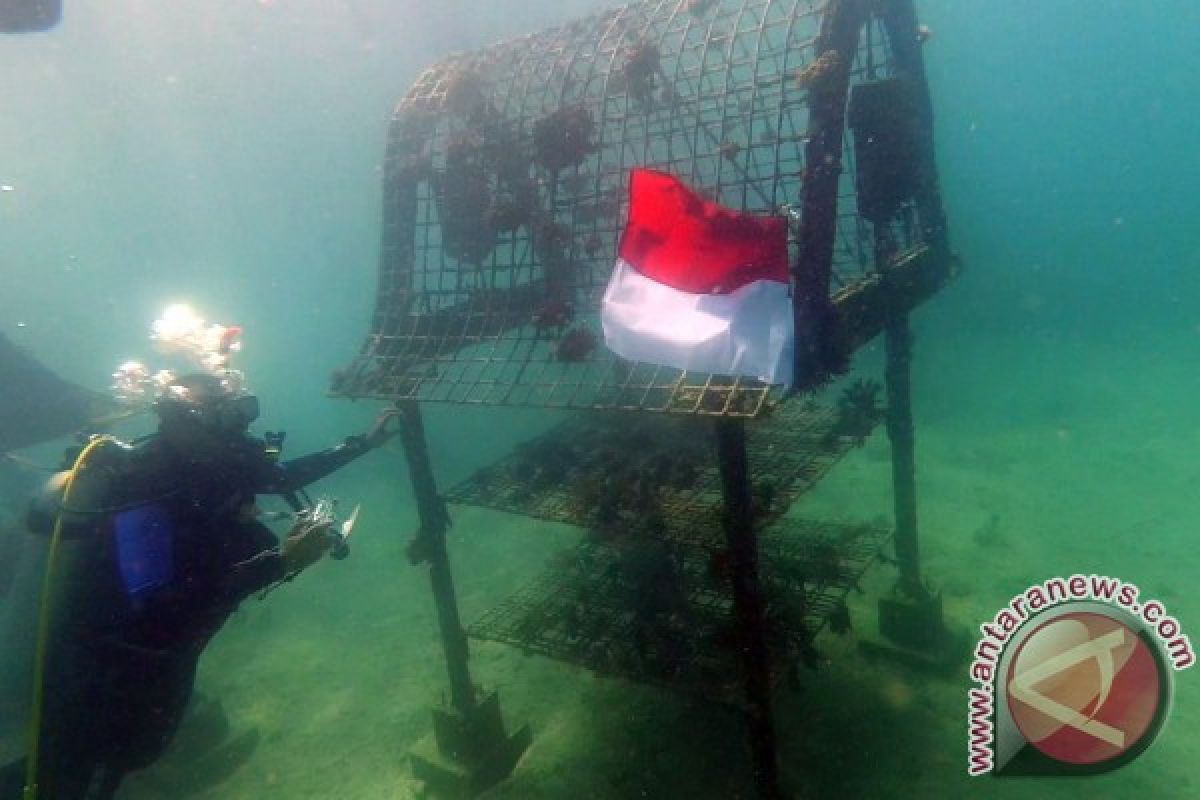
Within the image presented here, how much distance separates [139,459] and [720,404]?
4.98 m

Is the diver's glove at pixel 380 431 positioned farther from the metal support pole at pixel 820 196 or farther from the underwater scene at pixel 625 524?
the metal support pole at pixel 820 196

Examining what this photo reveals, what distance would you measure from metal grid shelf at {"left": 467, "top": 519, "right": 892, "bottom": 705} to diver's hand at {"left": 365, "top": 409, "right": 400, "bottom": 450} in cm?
256

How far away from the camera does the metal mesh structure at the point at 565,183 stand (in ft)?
20.8

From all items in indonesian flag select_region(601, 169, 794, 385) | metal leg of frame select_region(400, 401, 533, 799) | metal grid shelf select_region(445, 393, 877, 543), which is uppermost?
indonesian flag select_region(601, 169, 794, 385)

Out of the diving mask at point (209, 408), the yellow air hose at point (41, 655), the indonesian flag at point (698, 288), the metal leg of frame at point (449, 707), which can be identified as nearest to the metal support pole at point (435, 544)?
the metal leg of frame at point (449, 707)

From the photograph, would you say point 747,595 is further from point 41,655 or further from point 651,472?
point 41,655

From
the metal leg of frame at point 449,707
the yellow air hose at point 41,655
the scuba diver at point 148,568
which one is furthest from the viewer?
the metal leg of frame at point 449,707

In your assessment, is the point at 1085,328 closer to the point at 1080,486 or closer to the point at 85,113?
the point at 1080,486

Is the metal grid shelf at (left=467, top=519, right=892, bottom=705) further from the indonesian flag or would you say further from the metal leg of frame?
the indonesian flag

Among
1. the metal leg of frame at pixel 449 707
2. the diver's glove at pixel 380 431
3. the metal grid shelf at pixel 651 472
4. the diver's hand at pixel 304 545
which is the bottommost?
the metal leg of frame at pixel 449 707

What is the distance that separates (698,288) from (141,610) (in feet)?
17.3

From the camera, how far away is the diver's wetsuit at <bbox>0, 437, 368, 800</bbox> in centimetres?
553

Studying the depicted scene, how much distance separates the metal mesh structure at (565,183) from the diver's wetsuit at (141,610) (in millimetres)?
2190

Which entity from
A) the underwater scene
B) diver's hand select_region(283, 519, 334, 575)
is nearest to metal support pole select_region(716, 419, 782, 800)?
the underwater scene
